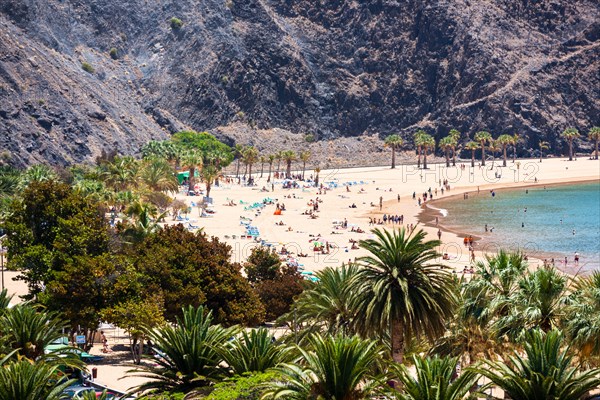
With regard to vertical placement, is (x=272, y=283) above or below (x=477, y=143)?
below

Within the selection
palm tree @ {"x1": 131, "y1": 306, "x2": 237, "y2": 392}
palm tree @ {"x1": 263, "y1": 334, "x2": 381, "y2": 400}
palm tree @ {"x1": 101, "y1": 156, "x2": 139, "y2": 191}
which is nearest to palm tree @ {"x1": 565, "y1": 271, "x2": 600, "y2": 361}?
palm tree @ {"x1": 263, "y1": 334, "x2": 381, "y2": 400}

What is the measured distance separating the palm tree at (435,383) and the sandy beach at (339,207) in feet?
47.8

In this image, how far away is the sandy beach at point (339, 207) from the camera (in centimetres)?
6381

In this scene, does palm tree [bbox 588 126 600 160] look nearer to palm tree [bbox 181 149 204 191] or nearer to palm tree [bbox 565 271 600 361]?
palm tree [bbox 181 149 204 191]

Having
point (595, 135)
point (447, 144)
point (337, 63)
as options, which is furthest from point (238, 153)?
point (595, 135)

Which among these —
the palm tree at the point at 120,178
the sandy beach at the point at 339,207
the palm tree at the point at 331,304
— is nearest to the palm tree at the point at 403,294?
the palm tree at the point at 331,304

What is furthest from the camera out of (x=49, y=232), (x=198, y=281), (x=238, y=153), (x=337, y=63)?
(x=337, y=63)

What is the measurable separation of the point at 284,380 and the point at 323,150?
5495 inches

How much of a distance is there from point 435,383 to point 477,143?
13891 cm

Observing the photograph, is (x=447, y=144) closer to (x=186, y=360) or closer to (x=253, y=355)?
(x=186, y=360)

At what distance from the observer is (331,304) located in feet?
86.6

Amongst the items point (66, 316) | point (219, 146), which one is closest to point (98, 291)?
point (66, 316)

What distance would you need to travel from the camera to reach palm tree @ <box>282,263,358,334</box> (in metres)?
25.8

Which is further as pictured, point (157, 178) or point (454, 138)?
point (454, 138)
